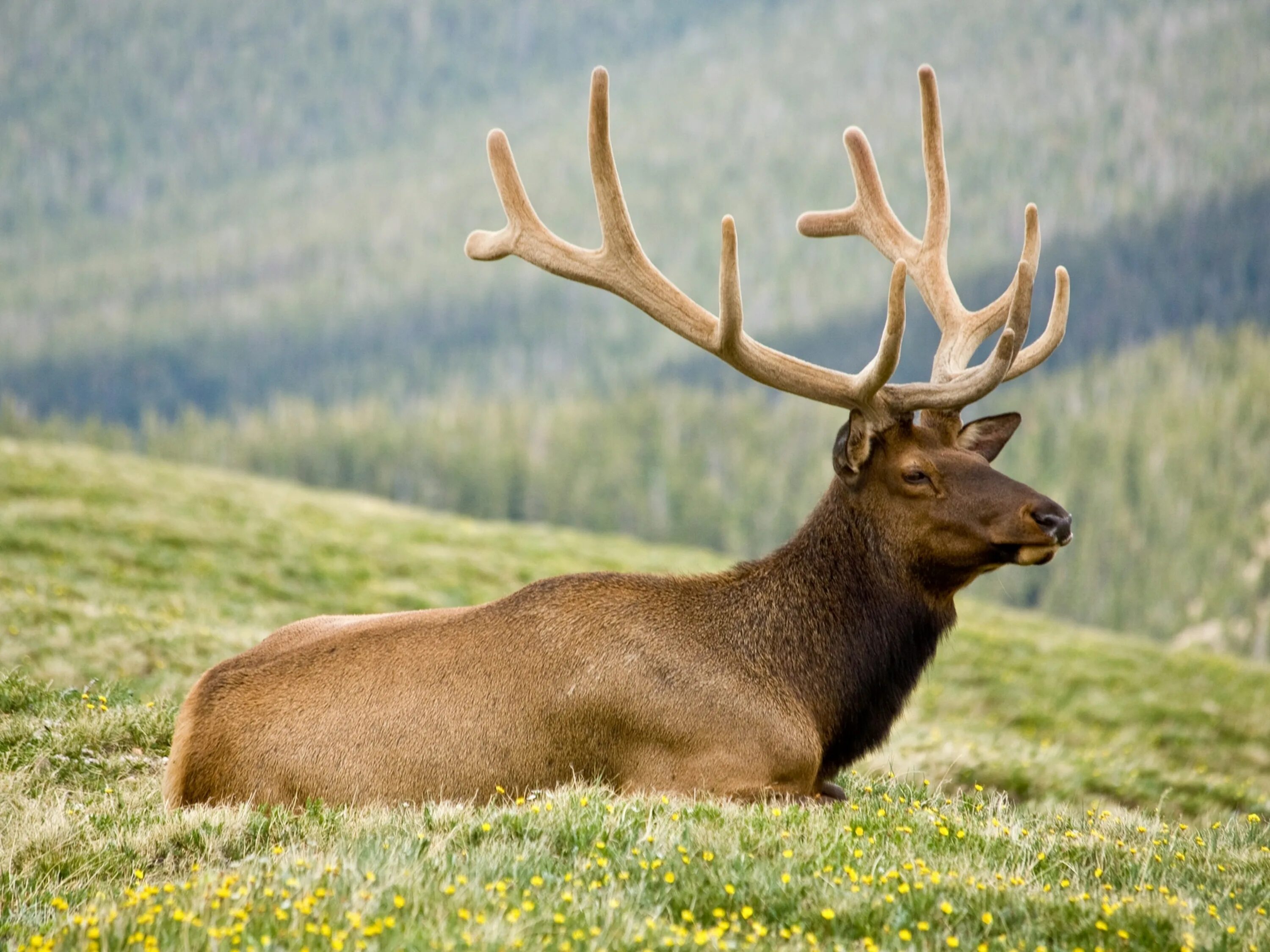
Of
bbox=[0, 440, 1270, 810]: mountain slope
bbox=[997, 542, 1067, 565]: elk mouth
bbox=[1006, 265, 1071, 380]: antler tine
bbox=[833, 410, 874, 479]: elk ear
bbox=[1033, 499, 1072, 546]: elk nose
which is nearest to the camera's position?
bbox=[1033, 499, 1072, 546]: elk nose

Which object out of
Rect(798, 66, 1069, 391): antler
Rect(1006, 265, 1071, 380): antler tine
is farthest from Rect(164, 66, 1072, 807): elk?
Rect(798, 66, 1069, 391): antler

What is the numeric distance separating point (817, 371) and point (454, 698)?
10.00 feet

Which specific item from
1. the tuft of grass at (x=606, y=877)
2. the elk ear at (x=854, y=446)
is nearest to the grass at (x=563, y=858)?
the tuft of grass at (x=606, y=877)

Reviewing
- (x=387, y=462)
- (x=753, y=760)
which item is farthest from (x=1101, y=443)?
(x=753, y=760)

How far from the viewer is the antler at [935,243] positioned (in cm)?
908

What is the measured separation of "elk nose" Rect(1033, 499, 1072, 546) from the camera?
716cm

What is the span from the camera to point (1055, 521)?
723cm

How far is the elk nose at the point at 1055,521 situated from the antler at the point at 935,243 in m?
1.29

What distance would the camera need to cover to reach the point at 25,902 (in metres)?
5.50

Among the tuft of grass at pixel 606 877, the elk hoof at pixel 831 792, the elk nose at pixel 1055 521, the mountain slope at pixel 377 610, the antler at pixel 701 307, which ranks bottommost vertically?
the mountain slope at pixel 377 610

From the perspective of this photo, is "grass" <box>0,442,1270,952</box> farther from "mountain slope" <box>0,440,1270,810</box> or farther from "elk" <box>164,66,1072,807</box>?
"elk" <box>164,66,1072,807</box>

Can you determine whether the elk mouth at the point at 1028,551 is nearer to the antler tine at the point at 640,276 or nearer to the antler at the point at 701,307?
the antler at the point at 701,307

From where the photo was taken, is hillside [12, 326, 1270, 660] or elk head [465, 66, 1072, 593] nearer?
elk head [465, 66, 1072, 593]

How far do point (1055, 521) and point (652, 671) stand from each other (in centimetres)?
246
